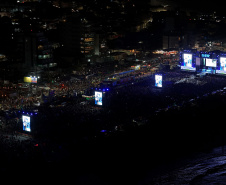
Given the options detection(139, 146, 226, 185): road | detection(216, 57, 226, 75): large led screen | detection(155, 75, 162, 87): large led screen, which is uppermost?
detection(216, 57, 226, 75): large led screen

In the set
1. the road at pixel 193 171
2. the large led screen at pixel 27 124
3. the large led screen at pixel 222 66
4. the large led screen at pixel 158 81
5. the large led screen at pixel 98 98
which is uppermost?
the large led screen at pixel 222 66

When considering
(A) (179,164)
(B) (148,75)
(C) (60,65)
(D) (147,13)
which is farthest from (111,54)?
(A) (179,164)

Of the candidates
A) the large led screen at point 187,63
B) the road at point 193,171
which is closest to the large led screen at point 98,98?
the road at point 193,171

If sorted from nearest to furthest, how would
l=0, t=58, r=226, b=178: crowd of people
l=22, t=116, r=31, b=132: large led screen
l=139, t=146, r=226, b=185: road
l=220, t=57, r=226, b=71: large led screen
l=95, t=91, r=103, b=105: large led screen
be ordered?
l=139, t=146, r=226, b=185: road < l=0, t=58, r=226, b=178: crowd of people < l=22, t=116, r=31, b=132: large led screen < l=95, t=91, r=103, b=105: large led screen < l=220, t=57, r=226, b=71: large led screen

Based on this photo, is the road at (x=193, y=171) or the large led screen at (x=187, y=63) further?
the large led screen at (x=187, y=63)

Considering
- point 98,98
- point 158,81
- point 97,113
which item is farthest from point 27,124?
point 158,81

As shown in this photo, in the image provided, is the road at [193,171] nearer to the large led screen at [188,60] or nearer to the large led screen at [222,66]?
the large led screen at [222,66]

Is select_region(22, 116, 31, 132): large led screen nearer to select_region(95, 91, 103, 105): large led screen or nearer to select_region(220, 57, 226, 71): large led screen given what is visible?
select_region(95, 91, 103, 105): large led screen

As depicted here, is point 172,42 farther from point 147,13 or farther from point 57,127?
point 57,127

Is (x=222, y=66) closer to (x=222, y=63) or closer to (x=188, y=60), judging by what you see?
(x=222, y=63)

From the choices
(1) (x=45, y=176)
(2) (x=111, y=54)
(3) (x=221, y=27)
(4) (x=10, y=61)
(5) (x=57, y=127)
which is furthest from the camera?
(3) (x=221, y=27)

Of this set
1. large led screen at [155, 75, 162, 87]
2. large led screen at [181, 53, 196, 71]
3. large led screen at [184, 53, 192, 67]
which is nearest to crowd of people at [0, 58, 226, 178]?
large led screen at [155, 75, 162, 87]
